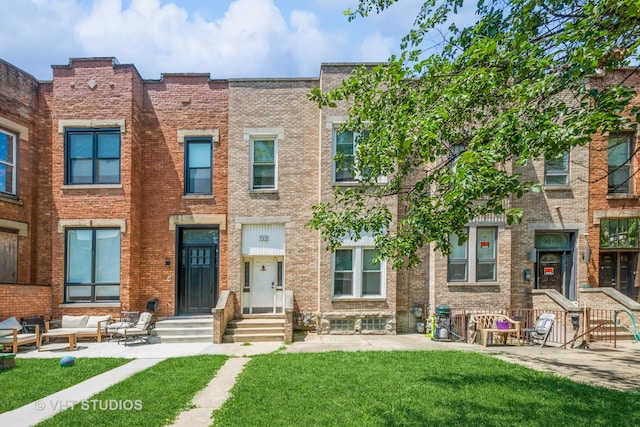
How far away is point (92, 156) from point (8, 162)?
2561 millimetres

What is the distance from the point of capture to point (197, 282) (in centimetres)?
1323

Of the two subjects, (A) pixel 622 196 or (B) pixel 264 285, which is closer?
(A) pixel 622 196

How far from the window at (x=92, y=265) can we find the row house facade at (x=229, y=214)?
4 cm

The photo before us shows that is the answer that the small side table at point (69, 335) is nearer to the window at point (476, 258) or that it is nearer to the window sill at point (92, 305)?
the window sill at point (92, 305)

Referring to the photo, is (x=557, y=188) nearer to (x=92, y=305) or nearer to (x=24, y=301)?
(x=92, y=305)

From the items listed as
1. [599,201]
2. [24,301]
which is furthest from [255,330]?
[599,201]

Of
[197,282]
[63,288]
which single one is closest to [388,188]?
[197,282]

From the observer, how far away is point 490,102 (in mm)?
6582

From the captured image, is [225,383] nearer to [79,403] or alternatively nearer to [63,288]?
[79,403]

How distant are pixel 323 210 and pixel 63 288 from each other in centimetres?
985

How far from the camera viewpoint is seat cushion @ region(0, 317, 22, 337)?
9.98 m

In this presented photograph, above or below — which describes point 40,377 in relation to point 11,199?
below

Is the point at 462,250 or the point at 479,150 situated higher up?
the point at 479,150

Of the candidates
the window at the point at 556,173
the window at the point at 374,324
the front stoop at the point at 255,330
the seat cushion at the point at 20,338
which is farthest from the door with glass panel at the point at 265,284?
the window at the point at 556,173
